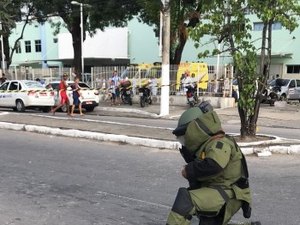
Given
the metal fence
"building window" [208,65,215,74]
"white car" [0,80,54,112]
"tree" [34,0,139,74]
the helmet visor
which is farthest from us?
"tree" [34,0,139,74]

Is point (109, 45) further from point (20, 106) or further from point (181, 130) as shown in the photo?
point (181, 130)

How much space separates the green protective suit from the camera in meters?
3.05

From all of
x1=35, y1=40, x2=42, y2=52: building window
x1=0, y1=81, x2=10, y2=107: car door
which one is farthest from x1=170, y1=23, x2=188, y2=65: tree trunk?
x1=35, y1=40, x2=42, y2=52: building window

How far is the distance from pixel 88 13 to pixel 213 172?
26.3 m

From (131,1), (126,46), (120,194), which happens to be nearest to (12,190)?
(120,194)

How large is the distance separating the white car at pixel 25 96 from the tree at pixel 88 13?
303 inches

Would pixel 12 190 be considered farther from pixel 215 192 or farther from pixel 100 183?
pixel 215 192

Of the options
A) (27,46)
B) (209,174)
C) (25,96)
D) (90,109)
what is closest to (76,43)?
(90,109)

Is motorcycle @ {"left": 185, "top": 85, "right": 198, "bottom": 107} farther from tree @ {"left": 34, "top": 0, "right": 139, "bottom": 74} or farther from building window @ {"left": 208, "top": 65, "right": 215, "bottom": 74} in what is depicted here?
tree @ {"left": 34, "top": 0, "right": 139, "bottom": 74}

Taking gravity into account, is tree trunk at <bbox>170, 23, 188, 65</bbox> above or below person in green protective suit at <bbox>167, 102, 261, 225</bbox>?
above

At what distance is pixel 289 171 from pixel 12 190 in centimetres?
449

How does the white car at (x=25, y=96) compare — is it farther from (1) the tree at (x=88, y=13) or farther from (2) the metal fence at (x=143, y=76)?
(1) the tree at (x=88, y=13)

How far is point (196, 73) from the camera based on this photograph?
74.5 feet

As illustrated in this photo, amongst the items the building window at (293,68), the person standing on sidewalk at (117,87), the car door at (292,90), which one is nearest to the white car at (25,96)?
the person standing on sidewalk at (117,87)
